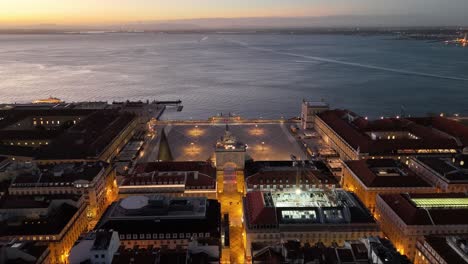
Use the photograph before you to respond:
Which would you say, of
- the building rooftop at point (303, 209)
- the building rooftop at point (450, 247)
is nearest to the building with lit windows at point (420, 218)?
the building rooftop at point (303, 209)

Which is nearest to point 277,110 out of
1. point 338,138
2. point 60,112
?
point 338,138

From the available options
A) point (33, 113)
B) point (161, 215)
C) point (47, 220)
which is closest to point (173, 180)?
point (161, 215)

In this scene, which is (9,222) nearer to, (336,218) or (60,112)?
(336,218)

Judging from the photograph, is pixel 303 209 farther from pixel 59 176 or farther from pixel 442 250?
pixel 59 176

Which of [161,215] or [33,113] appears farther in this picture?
[33,113]

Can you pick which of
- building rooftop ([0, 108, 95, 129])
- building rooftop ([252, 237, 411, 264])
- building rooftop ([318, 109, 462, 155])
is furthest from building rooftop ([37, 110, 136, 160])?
building rooftop ([318, 109, 462, 155])

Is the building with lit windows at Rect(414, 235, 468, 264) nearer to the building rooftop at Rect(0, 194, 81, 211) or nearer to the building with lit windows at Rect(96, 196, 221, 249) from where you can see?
the building with lit windows at Rect(96, 196, 221, 249)
